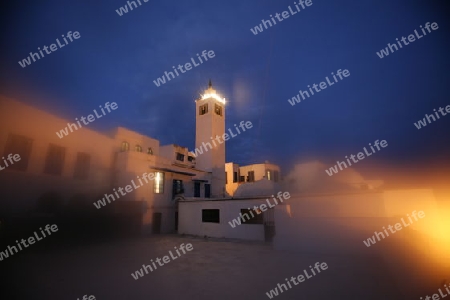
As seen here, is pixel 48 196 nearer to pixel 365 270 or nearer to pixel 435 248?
pixel 365 270

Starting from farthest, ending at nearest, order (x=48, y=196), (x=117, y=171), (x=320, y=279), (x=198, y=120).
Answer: (x=198, y=120)
(x=117, y=171)
(x=48, y=196)
(x=320, y=279)

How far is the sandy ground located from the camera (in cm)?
616

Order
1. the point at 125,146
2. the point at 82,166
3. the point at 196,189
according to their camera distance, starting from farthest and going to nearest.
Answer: the point at 196,189, the point at 125,146, the point at 82,166

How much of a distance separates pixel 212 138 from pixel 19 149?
23931 mm

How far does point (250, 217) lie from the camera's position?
16.4m

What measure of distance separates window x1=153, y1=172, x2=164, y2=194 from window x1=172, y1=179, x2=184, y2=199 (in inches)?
62.7

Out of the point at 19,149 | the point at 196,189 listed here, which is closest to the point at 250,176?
the point at 196,189

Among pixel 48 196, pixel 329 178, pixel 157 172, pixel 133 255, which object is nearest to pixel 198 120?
pixel 157 172

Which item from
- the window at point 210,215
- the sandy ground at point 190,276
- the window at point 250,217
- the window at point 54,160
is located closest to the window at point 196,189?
the window at point 210,215

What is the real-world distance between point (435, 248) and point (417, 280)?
3880 millimetres

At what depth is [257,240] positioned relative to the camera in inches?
611

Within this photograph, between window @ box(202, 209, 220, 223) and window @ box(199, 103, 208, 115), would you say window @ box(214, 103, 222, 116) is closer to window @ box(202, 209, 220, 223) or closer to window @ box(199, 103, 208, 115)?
window @ box(199, 103, 208, 115)

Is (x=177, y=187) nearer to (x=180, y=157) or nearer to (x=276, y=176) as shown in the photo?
(x=180, y=157)

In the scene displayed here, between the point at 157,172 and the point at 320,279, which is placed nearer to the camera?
the point at 320,279
